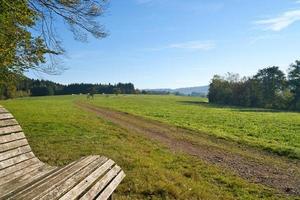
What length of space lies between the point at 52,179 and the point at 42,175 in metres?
1.50

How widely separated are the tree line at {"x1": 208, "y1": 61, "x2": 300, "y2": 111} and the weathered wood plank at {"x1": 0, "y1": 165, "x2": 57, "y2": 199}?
8130cm

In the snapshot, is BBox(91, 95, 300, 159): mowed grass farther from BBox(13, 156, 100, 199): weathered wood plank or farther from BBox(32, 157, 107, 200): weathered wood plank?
BBox(32, 157, 107, 200): weathered wood plank

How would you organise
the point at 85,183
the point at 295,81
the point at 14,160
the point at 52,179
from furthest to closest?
the point at 295,81 → the point at 14,160 → the point at 85,183 → the point at 52,179

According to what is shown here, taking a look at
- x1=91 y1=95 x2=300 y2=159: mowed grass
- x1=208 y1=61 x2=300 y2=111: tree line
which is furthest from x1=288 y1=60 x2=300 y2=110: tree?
x1=91 y1=95 x2=300 y2=159: mowed grass

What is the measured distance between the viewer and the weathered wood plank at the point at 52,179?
4.25m

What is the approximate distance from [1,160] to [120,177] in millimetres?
2044

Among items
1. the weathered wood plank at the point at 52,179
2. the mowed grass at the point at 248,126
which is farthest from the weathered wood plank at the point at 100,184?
the mowed grass at the point at 248,126

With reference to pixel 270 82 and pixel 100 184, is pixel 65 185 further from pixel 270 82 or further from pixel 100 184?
pixel 270 82

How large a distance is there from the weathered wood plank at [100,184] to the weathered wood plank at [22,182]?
772 mm

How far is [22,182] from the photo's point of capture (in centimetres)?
590

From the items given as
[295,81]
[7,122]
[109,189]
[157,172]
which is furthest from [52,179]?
[295,81]

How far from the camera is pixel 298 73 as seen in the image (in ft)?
283

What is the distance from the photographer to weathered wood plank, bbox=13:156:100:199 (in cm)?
425

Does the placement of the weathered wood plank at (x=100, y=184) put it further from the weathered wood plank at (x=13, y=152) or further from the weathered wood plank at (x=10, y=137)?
the weathered wood plank at (x=10, y=137)
